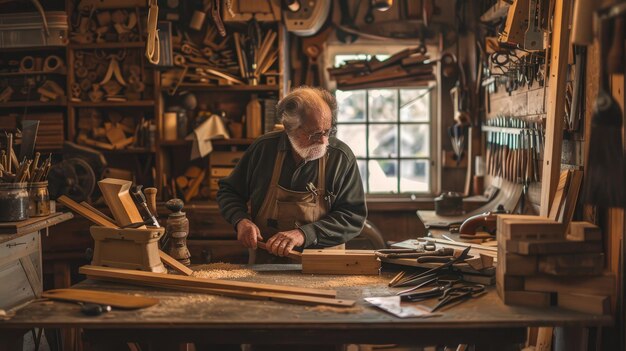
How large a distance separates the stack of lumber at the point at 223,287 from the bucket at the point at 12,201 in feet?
2.12

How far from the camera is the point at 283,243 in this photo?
3.38 metres

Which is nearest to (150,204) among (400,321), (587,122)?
(400,321)

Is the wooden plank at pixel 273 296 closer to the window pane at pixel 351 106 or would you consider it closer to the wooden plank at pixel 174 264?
the wooden plank at pixel 174 264

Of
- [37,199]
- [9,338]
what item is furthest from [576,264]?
[37,199]

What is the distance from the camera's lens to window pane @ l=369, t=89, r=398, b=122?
21.2ft

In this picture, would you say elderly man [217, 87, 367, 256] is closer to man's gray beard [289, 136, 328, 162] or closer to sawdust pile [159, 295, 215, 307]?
man's gray beard [289, 136, 328, 162]

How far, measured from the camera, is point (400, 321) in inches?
97.2

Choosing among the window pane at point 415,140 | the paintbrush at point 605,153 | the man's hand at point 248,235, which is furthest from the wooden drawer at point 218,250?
the paintbrush at point 605,153

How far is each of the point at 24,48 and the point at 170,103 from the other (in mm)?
1276

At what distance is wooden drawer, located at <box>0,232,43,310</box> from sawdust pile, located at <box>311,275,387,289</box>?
158 centimetres

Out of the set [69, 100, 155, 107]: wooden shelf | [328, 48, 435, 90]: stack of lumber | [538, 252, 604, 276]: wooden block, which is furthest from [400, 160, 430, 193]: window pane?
[538, 252, 604, 276]: wooden block

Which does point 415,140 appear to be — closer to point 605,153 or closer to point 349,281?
point 349,281

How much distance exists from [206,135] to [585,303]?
387 centimetres

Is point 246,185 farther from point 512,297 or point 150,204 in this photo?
point 512,297
